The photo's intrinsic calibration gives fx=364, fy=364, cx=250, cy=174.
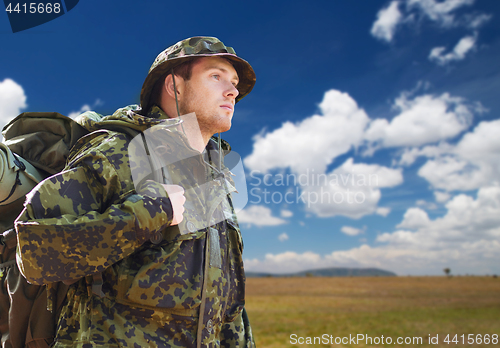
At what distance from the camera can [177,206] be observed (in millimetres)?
3014

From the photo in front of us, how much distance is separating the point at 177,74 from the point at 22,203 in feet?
6.70

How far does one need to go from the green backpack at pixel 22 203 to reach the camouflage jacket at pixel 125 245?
0.23 meters

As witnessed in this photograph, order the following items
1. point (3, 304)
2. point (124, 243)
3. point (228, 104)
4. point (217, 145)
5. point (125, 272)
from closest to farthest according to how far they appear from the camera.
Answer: point (124, 243) → point (125, 272) → point (3, 304) → point (228, 104) → point (217, 145)

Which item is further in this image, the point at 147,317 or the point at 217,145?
the point at 217,145

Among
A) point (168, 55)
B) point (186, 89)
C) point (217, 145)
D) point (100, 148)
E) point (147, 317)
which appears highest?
point (168, 55)

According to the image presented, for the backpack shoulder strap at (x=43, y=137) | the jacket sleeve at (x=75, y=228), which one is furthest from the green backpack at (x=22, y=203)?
the jacket sleeve at (x=75, y=228)

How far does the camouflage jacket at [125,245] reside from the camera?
271 centimetres

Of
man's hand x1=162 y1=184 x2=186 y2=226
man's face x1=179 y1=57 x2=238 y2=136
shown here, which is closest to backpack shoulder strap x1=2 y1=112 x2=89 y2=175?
man's face x1=179 y1=57 x2=238 y2=136

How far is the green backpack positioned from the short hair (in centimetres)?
95

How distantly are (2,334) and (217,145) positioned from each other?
294 cm

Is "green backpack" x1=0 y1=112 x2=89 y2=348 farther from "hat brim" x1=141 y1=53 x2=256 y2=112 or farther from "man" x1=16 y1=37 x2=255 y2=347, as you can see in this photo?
"hat brim" x1=141 y1=53 x2=256 y2=112

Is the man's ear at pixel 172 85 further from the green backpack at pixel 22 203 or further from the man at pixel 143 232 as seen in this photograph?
the green backpack at pixel 22 203

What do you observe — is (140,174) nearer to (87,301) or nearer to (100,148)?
(100,148)

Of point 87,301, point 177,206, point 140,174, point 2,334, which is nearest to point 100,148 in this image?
point 140,174
